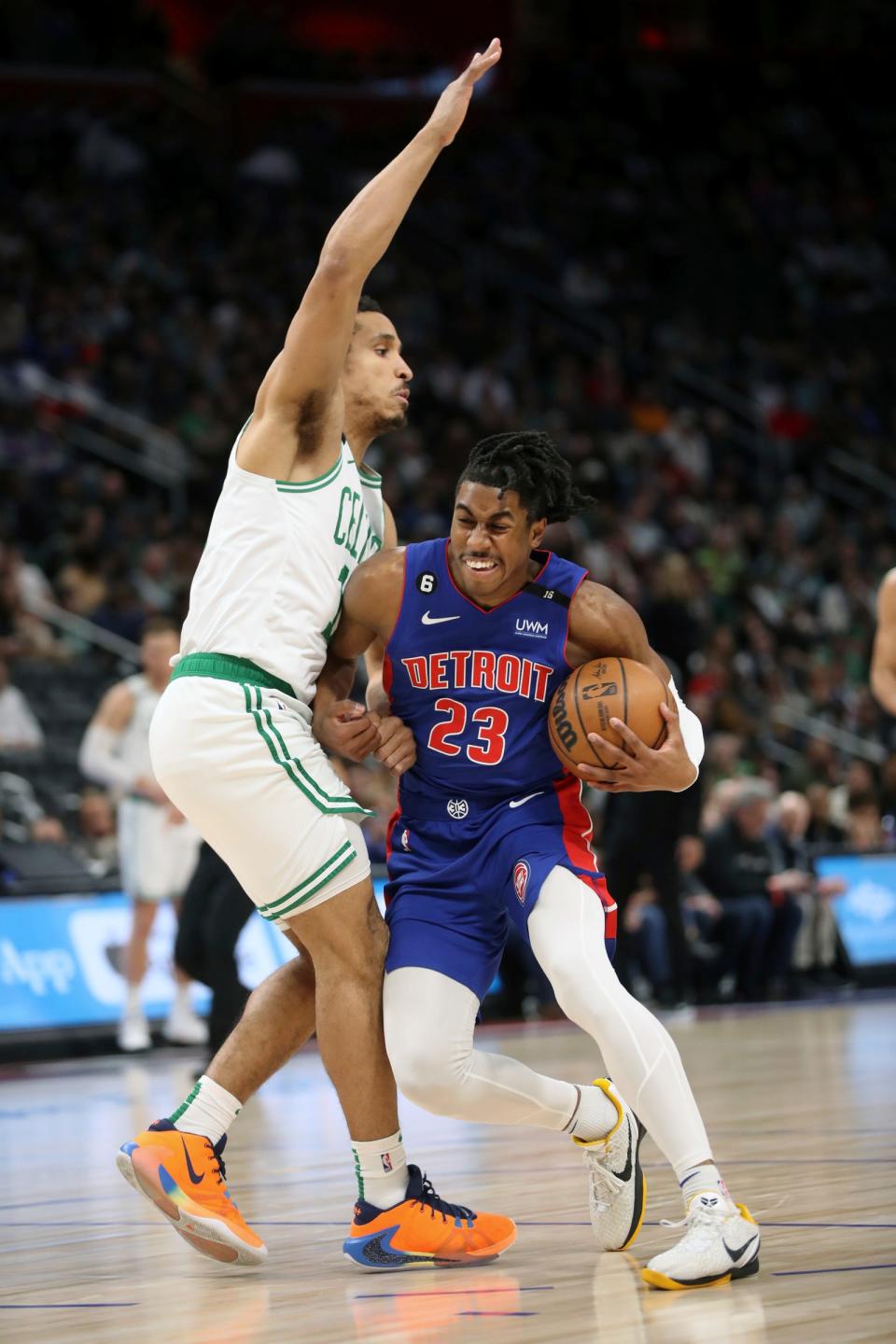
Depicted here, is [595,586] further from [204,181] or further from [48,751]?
[204,181]

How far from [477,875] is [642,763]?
488 mm

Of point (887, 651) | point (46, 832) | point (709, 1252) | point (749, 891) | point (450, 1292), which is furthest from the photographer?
point (749, 891)

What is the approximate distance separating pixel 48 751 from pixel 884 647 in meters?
8.20

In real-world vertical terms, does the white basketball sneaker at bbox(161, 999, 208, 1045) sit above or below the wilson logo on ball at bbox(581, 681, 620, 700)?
below

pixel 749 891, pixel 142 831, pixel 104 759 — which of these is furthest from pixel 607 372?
pixel 142 831

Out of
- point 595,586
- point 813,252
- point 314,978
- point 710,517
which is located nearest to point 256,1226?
point 314,978

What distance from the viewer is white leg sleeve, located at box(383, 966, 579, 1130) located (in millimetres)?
4113

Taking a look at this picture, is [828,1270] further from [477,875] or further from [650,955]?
[650,955]

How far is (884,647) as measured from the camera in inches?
219

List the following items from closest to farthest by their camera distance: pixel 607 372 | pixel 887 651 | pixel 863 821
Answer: pixel 887 651
pixel 863 821
pixel 607 372

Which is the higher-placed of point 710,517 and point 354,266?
point 710,517

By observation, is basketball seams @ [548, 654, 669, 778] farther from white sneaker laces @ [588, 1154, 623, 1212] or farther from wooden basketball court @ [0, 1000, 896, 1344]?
wooden basketball court @ [0, 1000, 896, 1344]

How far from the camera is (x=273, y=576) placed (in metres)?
4.29

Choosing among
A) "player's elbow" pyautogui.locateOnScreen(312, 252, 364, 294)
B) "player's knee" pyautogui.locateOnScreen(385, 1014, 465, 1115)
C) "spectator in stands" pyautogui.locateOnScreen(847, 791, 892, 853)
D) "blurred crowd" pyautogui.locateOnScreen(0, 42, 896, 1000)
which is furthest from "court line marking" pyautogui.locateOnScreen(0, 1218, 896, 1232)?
"spectator in stands" pyautogui.locateOnScreen(847, 791, 892, 853)
